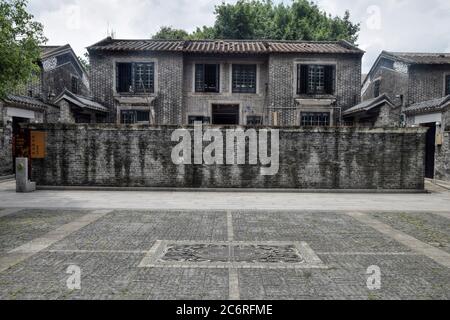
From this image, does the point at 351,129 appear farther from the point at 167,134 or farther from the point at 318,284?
the point at 318,284

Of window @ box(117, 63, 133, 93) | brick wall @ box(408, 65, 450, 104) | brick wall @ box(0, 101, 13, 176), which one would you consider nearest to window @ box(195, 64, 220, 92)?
window @ box(117, 63, 133, 93)

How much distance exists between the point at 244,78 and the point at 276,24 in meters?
15.7

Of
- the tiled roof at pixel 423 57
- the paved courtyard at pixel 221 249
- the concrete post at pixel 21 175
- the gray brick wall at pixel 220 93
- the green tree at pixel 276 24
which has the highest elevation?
the green tree at pixel 276 24

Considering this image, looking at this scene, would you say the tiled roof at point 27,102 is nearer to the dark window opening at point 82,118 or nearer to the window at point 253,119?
the dark window opening at point 82,118

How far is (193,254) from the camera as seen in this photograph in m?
6.50

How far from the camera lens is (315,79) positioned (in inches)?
915

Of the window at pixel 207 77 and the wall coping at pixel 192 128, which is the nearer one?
the wall coping at pixel 192 128

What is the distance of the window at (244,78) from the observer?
23.7 meters

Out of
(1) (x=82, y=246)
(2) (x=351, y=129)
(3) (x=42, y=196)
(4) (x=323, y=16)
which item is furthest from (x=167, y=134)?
(4) (x=323, y=16)

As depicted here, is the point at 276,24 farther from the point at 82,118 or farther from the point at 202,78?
the point at 82,118

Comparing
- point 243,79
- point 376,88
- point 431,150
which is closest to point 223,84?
point 243,79

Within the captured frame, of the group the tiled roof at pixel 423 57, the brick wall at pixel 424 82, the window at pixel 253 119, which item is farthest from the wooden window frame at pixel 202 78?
the brick wall at pixel 424 82

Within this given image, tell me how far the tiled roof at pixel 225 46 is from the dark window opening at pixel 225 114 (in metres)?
3.64
